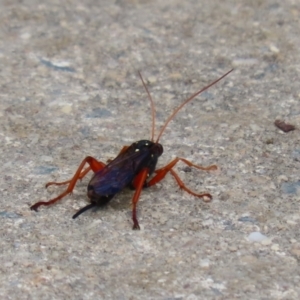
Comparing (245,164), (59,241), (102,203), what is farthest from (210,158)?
(59,241)

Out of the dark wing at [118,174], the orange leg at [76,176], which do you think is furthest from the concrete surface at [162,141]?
the dark wing at [118,174]

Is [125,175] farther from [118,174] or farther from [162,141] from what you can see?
[162,141]

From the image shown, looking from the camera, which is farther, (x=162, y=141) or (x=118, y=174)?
(x=162, y=141)

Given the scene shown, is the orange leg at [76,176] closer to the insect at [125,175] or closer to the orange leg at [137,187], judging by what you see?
the insect at [125,175]

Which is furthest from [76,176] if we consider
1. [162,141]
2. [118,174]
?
[162,141]

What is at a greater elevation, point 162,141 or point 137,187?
point 137,187
